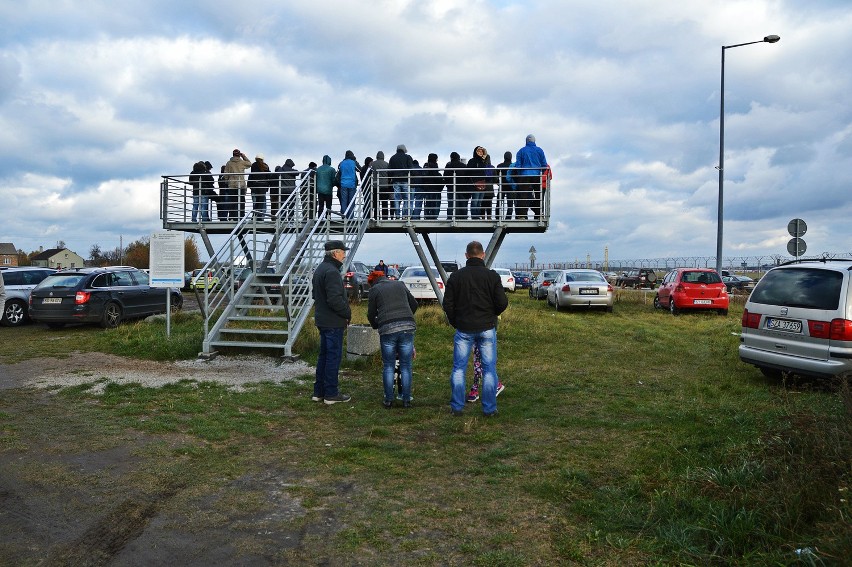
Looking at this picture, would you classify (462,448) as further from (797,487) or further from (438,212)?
Answer: (438,212)

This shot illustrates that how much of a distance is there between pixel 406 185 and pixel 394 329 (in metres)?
7.72

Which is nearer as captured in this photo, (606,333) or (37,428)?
(37,428)

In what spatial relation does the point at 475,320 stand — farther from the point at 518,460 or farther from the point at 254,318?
the point at 254,318

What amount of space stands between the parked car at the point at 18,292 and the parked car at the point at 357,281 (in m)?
9.57

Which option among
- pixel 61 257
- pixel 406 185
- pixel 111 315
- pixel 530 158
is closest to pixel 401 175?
pixel 406 185

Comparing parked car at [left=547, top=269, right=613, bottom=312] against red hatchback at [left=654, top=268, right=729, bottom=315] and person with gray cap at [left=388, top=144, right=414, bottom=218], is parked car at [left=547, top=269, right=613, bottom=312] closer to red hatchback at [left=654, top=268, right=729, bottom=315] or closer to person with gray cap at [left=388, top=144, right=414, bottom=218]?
red hatchback at [left=654, top=268, right=729, bottom=315]

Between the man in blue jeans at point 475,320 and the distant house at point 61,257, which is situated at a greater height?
the distant house at point 61,257

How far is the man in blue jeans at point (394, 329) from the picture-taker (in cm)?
762

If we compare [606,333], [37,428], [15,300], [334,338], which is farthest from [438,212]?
[15,300]

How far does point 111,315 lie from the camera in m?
15.7

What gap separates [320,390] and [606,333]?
9.20 metres

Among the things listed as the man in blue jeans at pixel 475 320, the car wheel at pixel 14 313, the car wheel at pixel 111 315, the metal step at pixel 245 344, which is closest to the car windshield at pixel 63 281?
the car wheel at pixel 111 315

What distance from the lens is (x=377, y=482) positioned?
16.3 ft

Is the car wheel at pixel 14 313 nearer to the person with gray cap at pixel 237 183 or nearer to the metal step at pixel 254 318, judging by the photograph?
the person with gray cap at pixel 237 183
